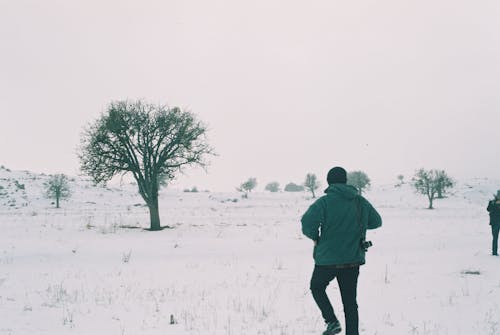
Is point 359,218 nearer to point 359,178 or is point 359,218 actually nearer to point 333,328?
point 333,328

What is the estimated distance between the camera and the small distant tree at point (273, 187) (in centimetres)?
10319

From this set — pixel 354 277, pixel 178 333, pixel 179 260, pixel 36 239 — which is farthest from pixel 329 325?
pixel 36 239

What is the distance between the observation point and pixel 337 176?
5.45m

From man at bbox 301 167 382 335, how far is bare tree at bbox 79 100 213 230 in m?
20.3

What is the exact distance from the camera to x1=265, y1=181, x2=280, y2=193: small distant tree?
10319 cm

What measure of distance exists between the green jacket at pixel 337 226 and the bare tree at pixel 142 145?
66.7 ft

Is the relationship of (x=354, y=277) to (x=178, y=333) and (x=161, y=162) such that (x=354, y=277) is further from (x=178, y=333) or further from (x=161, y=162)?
(x=161, y=162)

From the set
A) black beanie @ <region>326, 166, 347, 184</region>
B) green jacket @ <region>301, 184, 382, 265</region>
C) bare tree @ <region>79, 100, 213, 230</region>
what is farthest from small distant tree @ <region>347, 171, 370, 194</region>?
green jacket @ <region>301, 184, 382, 265</region>

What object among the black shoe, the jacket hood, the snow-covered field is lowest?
the snow-covered field

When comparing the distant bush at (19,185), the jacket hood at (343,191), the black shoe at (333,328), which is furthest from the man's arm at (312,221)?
the distant bush at (19,185)

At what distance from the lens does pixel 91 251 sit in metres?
15.6

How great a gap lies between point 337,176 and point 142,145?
69.6ft

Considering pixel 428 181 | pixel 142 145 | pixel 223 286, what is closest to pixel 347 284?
pixel 223 286

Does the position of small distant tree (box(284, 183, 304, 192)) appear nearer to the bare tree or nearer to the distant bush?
the distant bush
